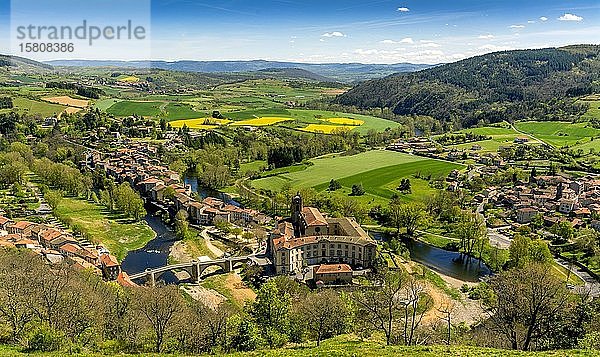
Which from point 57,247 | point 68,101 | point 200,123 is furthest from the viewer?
point 68,101

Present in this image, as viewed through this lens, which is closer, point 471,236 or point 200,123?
point 471,236

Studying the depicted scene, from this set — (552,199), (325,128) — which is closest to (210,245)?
(552,199)

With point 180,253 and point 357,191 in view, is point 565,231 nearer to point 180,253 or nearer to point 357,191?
point 357,191

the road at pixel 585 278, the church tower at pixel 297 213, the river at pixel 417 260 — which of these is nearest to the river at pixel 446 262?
the river at pixel 417 260

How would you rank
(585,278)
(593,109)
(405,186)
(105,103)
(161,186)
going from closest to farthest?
(585,278) < (161,186) < (405,186) < (593,109) < (105,103)

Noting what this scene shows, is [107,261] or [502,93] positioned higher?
[502,93]

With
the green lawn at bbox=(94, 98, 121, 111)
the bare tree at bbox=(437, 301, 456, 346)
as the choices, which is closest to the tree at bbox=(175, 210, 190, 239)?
the bare tree at bbox=(437, 301, 456, 346)

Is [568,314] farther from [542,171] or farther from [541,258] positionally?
[542,171]

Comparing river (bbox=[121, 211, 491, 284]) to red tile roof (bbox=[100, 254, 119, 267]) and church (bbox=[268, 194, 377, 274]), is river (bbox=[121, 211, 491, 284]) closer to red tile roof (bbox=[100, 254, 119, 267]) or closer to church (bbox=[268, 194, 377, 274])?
red tile roof (bbox=[100, 254, 119, 267])
